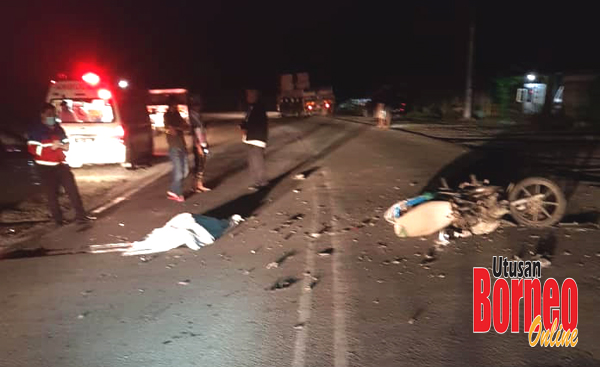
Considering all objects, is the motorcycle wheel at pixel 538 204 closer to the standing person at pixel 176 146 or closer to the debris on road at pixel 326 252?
the debris on road at pixel 326 252

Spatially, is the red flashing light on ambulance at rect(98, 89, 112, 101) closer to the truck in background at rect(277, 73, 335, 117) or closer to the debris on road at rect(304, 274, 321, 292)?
the debris on road at rect(304, 274, 321, 292)

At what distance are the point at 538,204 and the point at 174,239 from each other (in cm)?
452

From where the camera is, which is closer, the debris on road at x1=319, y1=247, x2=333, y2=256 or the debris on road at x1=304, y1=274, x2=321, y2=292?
the debris on road at x1=304, y1=274, x2=321, y2=292

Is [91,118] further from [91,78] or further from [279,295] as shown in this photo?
[279,295]

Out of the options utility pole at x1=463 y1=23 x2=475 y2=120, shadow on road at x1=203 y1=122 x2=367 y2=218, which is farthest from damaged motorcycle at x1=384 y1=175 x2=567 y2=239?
utility pole at x1=463 y1=23 x2=475 y2=120

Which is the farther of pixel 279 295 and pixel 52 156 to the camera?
pixel 52 156

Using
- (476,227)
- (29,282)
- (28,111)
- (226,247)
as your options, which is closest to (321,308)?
(226,247)

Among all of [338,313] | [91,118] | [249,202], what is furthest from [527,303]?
[91,118]

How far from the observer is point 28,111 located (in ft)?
95.7

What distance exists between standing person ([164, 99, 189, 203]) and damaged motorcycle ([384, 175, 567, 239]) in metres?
4.08

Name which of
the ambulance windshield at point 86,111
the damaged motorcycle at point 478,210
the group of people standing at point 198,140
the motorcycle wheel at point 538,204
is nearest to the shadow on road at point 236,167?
the group of people standing at point 198,140

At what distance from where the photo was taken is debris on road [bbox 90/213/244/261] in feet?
23.9

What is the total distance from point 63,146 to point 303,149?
9549mm

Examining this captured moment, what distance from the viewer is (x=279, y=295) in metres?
5.65
